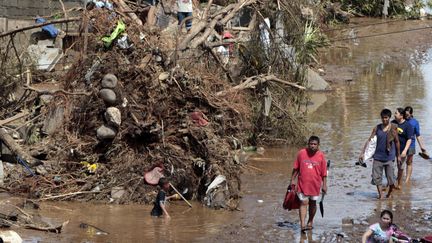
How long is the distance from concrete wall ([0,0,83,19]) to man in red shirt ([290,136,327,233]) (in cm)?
961

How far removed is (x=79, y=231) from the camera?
11.1m

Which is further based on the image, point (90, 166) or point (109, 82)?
point (90, 166)

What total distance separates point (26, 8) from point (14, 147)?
6630mm

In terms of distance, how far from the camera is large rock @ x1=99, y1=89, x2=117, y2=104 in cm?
1260

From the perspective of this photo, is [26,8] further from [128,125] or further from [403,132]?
[403,132]

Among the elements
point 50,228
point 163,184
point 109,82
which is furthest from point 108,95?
point 50,228

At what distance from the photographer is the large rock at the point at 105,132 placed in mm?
12758

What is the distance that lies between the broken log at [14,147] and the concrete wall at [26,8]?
623cm

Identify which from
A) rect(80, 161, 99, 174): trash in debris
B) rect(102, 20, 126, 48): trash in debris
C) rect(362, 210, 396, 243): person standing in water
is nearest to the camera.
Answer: rect(362, 210, 396, 243): person standing in water

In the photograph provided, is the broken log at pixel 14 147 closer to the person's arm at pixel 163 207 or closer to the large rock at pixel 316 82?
the person's arm at pixel 163 207

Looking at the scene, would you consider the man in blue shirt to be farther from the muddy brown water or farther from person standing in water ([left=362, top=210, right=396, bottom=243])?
person standing in water ([left=362, top=210, right=396, bottom=243])

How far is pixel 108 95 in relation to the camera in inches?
496

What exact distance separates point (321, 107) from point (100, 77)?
30.9 feet

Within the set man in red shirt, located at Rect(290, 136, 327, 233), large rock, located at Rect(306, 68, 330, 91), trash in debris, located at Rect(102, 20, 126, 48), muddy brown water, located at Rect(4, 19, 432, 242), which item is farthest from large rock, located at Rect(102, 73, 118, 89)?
large rock, located at Rect(306, 68, 330, 91)
